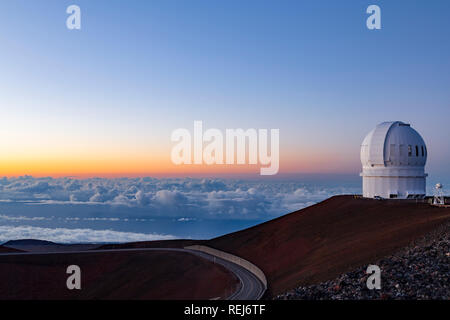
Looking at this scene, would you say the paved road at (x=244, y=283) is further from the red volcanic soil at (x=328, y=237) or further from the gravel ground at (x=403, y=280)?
the gravel ground at (x=403, y=280)

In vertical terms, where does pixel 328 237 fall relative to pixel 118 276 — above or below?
above

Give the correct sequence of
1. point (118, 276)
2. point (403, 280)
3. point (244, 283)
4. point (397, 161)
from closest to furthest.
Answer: point (403, 280), point (244, 283), point (118, 276), point (397, 161)

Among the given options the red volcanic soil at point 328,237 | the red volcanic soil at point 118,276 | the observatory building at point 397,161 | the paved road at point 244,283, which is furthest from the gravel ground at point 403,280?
the observatory building at point 397,161

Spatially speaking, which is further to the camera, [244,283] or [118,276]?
[118,276]

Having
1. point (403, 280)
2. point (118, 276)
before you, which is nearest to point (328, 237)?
point (403, 280)

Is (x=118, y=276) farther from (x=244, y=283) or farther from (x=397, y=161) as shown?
(x=397, y=161)

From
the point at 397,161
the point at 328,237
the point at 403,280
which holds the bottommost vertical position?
the point at 328,237
